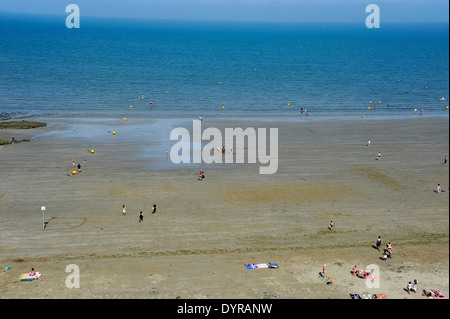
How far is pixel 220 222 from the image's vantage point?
37.7 meters

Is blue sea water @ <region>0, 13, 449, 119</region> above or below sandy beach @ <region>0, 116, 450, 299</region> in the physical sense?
above

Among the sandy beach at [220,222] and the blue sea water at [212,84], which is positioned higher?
the blue sea water at [212,84]

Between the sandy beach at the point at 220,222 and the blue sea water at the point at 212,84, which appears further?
the blue sea water at the point at 212,84

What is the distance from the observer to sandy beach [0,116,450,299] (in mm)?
29109

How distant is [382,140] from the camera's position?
2468 inches

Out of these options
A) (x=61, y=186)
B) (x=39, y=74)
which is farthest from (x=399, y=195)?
(x=39, y=74)

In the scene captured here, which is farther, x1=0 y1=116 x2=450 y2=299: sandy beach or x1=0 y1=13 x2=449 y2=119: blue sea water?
x1=0 y1=13 x2=449 y2=119: blue sea water

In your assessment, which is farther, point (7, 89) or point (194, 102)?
point (7, 89)

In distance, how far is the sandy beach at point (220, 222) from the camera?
29.1 m

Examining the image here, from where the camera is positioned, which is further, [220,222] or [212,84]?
[212,84]

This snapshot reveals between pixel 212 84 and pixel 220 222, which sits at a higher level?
pixel 212 84
